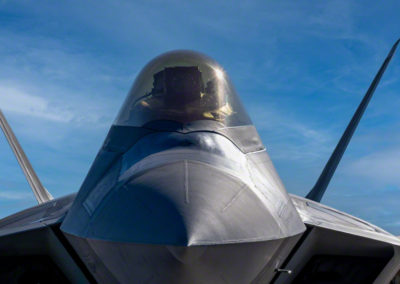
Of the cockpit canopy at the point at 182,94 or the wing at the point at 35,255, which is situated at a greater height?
the cockpit canopy at the point at 182,94

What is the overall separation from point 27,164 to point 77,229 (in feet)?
19.1

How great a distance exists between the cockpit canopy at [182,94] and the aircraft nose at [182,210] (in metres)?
1.22

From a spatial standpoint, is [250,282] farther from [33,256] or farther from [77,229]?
[33,256]

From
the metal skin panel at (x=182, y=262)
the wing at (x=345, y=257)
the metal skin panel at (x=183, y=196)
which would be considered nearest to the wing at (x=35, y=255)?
the metal skin panel at (x=183, y=196)

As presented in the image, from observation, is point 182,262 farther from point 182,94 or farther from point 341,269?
point 341,269

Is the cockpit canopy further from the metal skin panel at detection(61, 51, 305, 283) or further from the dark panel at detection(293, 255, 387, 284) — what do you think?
the dark panel at detection(293, 255, 387, 284)

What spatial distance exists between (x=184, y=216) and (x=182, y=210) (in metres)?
0.06

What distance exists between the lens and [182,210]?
322 centimetres

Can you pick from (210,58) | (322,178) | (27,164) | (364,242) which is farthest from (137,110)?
(322,178)

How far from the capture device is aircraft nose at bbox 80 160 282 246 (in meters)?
3.13

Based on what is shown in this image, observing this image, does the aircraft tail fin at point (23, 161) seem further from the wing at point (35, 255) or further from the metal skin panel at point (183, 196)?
the metal skin panel at point (183, 196)

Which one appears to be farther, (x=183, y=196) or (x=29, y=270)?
(x=29, y=270)

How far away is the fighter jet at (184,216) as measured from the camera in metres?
3.19

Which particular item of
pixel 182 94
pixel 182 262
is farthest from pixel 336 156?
pixel 182 262
